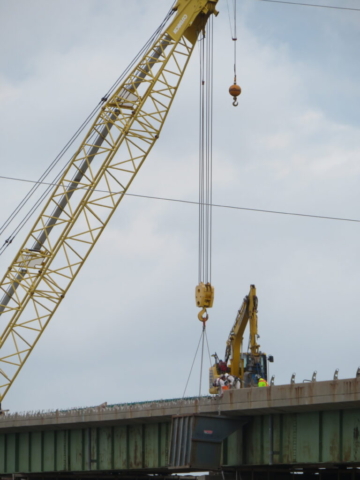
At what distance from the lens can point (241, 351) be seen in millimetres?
74625

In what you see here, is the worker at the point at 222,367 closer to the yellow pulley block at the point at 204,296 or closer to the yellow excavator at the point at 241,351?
the yellow excavator at the point at 241,351

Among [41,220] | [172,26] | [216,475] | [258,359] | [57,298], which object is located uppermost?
[172,26]

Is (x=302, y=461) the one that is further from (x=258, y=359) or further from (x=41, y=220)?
(x=41, y=220)

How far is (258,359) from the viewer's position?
72.1 m

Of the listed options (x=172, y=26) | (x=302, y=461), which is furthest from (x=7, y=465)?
(x=172, y=26)

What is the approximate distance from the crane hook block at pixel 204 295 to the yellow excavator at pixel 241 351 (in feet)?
19.7

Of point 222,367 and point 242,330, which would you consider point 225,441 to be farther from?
point 242,330

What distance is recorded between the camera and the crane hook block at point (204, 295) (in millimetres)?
67312

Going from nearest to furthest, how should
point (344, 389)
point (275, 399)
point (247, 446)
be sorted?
point (344, 389) → point (275, 399) → point (247, 446)

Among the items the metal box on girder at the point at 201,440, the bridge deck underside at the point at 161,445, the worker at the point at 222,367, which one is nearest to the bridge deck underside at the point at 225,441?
the bridge deck underside at the point at 161,445

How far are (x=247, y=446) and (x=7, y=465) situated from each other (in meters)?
Result: 20.7

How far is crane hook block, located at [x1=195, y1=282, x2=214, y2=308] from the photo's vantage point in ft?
221

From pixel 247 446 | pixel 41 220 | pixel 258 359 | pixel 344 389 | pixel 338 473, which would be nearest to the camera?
pixel 344 389

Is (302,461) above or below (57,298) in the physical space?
below
